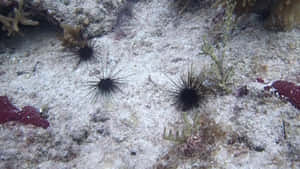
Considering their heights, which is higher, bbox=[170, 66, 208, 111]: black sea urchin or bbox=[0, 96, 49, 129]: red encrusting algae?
bbox=[170, 66, 208, 111]: black sea urchin

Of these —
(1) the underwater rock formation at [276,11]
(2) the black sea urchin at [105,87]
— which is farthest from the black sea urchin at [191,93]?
(1) the underwater rock formation at [276,11]

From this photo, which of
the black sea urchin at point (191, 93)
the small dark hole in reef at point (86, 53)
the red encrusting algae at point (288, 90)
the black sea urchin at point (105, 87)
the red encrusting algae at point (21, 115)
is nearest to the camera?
the red encrusting algae at point (288, 90)

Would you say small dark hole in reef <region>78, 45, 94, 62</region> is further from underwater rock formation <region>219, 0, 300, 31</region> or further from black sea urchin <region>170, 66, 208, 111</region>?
underwater rock formation <region>219, 0, 300, 31</region>

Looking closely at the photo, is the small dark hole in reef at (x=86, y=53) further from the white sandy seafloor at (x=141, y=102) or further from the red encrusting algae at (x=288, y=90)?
the red encrusting algae at (x=288, y=90)

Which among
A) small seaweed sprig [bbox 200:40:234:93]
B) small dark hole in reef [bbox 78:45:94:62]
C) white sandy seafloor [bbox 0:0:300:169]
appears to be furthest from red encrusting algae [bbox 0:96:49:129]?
small seaweed sprig [bbox 200:40:234:93]

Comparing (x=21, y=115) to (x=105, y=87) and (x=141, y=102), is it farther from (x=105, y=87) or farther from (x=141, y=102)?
(x=141, y=102)

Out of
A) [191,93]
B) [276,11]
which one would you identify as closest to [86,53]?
[191,93]

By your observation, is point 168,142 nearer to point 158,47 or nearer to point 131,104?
point 131,104

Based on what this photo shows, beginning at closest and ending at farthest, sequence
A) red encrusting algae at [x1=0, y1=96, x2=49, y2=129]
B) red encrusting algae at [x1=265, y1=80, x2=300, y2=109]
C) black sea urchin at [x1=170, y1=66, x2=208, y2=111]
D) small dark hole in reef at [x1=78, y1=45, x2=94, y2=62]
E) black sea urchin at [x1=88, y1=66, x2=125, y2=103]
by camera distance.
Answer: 1. red encrusting algae at [x1=265, y1=80, x2=300, y2=109]
2. black sea urchin at [x1=170, y1=66, x2=208, y2=111]
3. red encrusting algae at [x1=0, y1=96, x2=49, y2=129]
4. black sea urchin at [x1=88, y1=66, x2=125, y2=103]
5. small dark hole in reef at [x1=78, y1=45, x2=94, y2=62]
